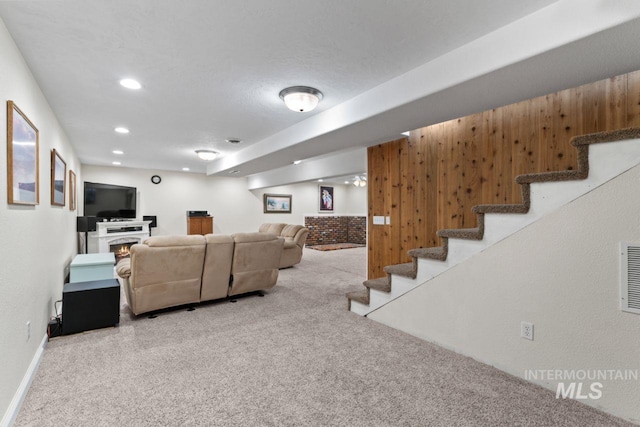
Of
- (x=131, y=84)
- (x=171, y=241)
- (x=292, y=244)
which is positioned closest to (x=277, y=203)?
(x=292, y=244)

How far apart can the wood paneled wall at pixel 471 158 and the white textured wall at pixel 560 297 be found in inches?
36.6

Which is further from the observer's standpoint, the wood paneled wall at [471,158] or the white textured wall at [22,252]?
the wood paneled wall at [471,158]

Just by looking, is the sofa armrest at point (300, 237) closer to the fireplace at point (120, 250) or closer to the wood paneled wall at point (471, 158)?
the wood paneled wall at point (471, 158)

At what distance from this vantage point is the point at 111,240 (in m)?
6.70

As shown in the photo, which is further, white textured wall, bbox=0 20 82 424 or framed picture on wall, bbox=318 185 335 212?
framed picture on wall, bbox=318 185 335 212

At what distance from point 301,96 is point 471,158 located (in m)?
1.99

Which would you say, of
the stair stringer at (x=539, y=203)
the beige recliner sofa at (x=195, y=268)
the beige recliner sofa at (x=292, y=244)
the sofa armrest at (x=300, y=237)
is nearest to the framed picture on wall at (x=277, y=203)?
the beige recliner sofa at (x=292, y=244)

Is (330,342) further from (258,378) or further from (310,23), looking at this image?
(310,23)

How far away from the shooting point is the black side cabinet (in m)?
2.87

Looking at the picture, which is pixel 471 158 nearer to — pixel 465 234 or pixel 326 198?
pixel 465 234

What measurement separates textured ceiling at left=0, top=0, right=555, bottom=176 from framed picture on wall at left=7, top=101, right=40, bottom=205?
1.80 feet

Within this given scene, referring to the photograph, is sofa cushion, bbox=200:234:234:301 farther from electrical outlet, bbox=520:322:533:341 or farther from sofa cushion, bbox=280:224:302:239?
electrical outlet, bbox=520:322:533:341

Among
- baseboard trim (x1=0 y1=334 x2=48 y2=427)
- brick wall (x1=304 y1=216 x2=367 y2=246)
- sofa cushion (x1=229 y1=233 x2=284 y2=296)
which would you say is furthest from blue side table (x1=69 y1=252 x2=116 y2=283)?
brick wall (x1=304 y1=216 x2=367 y2=246)

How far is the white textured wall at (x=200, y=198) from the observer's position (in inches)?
299
